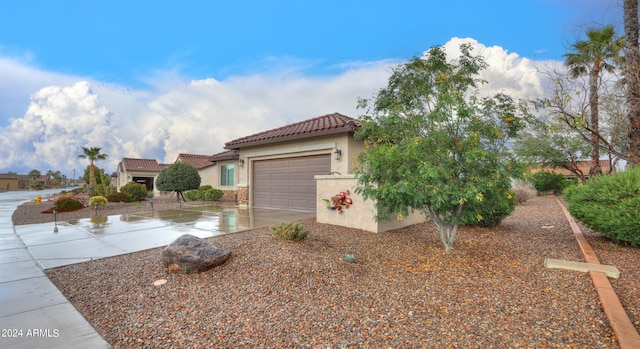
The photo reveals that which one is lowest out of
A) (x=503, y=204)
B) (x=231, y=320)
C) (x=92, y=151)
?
(x=231, y=320)

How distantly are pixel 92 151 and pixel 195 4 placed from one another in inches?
1477

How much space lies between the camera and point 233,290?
4.35m

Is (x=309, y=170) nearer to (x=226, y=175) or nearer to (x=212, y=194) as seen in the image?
(x=212, y=194)

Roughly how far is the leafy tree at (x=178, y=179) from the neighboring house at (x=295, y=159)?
460 centimetres

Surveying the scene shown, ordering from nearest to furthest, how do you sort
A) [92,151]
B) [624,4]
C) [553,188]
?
[624,4] < [553,188] < [92,151]

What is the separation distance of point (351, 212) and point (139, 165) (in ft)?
108

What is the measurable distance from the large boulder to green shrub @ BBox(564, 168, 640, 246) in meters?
7.44

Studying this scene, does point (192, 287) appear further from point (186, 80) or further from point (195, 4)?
point (186, 80)

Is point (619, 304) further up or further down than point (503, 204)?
further down

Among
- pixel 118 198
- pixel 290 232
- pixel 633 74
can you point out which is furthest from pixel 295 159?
pixel 118 198

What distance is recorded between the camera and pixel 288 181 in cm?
1405

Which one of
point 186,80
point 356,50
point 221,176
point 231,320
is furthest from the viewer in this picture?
point 221,176

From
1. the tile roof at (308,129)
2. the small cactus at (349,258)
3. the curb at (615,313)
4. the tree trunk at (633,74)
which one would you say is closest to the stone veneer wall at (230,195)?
the tile roof at (308,129)

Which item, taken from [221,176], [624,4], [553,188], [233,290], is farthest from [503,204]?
[553,188]
